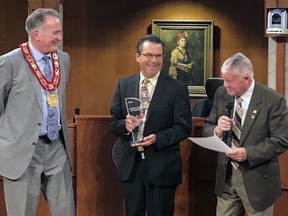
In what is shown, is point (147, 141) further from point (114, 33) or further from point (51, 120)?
point (114, 33)

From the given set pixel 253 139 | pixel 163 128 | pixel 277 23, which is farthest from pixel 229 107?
pixel 277 23

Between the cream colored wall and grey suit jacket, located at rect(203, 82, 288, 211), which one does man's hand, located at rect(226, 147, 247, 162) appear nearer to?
grey suit jacket, located at rect(203, 82, 288, 211)

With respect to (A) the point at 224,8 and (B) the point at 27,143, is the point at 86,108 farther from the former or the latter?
(B) the point at 27,143

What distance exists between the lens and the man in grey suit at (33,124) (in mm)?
3105

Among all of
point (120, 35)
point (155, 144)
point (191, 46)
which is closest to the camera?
point (155, 144)

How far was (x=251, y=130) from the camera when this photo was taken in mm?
3248

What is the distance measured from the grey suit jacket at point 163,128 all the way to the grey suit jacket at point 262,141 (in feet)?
1.40

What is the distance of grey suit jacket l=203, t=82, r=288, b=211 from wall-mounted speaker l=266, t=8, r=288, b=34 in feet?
6.98

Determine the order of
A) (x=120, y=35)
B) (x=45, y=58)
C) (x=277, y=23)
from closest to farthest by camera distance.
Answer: (x=45, y=58)
(x=277, y=23)
(x=120, y=35)

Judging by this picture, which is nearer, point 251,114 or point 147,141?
point 251,114

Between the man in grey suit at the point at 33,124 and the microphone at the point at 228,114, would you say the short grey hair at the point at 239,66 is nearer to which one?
the microphone at the point at 228,114

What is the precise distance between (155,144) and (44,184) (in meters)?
0.67

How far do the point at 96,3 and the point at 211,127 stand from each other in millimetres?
4645

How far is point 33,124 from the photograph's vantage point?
312 centimetres
